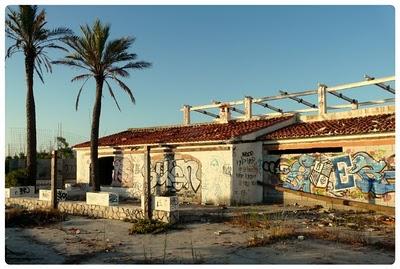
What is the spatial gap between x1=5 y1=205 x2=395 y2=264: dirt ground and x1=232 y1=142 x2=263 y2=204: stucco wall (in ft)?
13.0

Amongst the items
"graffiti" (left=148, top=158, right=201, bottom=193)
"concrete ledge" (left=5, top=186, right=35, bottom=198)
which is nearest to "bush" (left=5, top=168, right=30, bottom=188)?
"concrete ledge" (left=5, top=186, right=35, bottom=198)

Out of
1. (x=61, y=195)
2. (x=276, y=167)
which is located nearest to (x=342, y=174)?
(x=276, y=167)

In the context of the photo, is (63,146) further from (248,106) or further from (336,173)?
(336,173)

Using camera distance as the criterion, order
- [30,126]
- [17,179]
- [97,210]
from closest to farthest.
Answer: [97,210] → [17,179] → [30,126]

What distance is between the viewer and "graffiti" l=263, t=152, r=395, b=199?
16.8 meters

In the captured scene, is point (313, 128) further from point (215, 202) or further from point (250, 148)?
point (215, 202)

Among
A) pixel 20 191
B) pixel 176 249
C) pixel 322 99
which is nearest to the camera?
pixel 176 249

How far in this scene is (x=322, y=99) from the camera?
23.4m

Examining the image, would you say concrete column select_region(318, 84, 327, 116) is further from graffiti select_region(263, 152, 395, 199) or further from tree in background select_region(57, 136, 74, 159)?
tree in background select_region(57, 136, 74, 159)

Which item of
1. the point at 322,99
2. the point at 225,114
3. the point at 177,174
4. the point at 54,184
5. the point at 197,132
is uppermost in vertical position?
the point at 322,99

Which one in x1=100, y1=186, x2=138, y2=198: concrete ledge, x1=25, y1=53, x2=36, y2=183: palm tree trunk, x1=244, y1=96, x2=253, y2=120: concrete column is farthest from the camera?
x1=244, y1=96, x2=253, y2=120: concrete column

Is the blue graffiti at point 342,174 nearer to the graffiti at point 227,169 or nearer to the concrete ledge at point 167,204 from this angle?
the graffiti at point 227,169

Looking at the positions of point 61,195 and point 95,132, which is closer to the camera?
point 61,195

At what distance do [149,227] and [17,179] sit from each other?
12.4 meters
